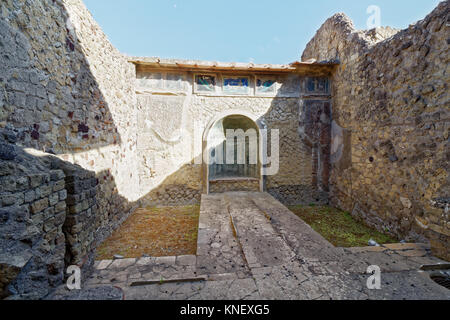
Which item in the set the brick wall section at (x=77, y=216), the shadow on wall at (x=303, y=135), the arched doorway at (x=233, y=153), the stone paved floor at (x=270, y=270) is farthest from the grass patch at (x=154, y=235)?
the shadow on wall at (x=303, y=135)

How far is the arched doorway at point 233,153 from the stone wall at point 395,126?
2.37 m

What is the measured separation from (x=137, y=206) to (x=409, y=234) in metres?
6.03

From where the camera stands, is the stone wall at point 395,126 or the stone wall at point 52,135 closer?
the stone wall at point 52,135

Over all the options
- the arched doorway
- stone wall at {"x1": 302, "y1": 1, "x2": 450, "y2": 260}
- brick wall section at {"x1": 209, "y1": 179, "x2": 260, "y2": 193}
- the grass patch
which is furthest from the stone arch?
stone wall at {"x1": 302, "y1": 1, "x2": 450, "y2": 260}

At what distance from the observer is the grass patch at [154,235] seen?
10.6ft

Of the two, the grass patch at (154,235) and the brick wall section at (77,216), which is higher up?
the brick wall section at (77,216)

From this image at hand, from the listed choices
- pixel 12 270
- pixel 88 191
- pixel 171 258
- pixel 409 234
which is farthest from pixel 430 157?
pixel 12 270

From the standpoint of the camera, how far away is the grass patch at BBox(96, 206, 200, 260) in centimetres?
323

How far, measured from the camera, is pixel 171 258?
267cm

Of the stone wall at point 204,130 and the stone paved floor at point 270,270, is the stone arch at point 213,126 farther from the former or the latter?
the stone paved floor at point 270,270

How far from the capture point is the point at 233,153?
7.88 meters

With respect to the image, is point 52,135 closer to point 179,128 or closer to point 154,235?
point 154,235

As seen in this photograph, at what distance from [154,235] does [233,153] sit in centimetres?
474

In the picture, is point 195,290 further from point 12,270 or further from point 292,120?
point 292,120
